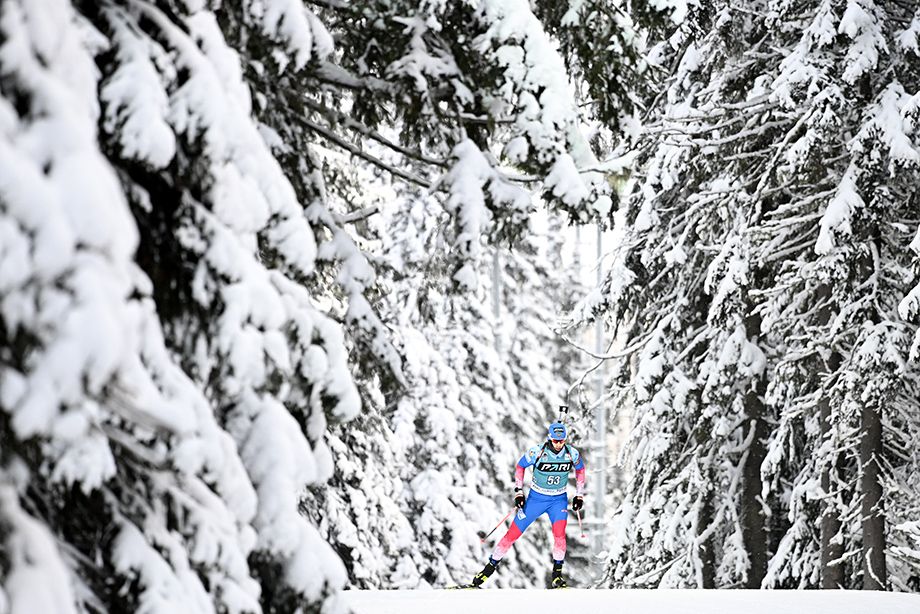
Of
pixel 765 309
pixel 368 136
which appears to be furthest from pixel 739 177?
pixel 368 136

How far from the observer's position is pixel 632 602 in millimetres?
8469

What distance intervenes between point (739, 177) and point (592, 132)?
8.04 ft

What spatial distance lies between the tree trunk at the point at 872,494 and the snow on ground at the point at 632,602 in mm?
2537

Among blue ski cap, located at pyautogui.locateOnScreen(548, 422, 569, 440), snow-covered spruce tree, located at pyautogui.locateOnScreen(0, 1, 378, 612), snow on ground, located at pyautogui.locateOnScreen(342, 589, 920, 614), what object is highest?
snow-covered spruce tree, located at pyautogui.locateOnScreen(0, 1, 378, 612)

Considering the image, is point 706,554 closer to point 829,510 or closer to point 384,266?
point 829,510

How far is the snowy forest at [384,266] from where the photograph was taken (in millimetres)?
2732

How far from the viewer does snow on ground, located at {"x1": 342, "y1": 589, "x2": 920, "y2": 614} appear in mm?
8039

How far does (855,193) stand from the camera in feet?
38.3

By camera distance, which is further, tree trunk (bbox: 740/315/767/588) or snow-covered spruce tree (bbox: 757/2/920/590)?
tree trunk (bbox: 740/315/767/588)

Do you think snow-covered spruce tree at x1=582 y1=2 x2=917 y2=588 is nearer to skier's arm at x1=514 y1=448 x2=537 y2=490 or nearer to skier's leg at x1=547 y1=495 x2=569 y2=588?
skier's leg at x1=547 y1=495 x2=569 y2=588

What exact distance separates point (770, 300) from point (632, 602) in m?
5.49

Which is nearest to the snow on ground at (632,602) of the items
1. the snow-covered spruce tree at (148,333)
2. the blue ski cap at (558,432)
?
the blue ski cap at (558,432)

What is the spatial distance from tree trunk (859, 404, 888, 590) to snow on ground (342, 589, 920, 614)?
8.32ft

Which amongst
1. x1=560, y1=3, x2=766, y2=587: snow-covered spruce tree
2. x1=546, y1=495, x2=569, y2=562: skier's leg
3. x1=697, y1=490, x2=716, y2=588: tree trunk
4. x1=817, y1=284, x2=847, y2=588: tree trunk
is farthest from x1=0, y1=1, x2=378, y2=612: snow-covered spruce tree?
x1=697, y1=490, x2=716, y2=588: tree trunk
